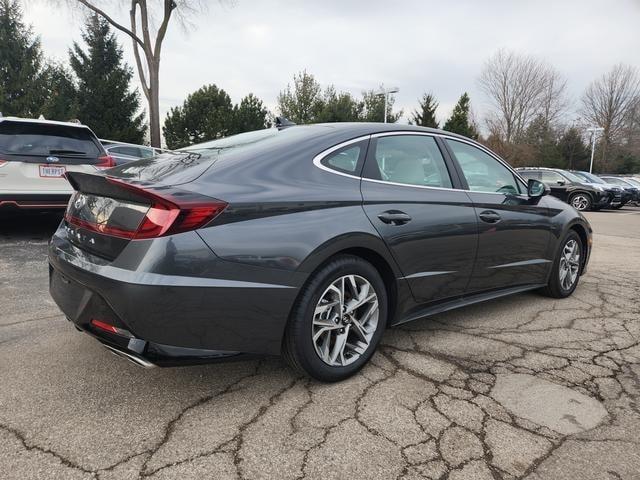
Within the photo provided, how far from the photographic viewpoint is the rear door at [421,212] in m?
2.76

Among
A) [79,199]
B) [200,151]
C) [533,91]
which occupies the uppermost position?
[533,91]

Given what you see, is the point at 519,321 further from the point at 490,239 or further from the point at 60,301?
the point at 60,301

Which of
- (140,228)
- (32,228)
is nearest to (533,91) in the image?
(32,228)

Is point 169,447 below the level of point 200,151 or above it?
below

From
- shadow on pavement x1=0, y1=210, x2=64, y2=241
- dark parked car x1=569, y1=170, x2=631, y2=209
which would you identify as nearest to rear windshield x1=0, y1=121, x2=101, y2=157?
shadow on pavement x1=0, y1=210, x2=64, y2=241

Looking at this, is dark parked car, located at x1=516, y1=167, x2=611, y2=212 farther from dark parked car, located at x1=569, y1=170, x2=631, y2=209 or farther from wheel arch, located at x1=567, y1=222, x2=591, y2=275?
wheel arch, located at x1=567, y1=222, x2=591, y2=275

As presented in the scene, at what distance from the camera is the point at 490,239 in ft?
11.2

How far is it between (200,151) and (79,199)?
2.34 feet

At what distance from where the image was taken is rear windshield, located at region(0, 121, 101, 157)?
5531mm

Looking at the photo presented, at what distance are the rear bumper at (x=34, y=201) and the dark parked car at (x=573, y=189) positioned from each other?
16.0m

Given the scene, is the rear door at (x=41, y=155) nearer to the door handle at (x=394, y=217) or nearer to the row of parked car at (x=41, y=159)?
the row of parked car at (x=41, y=159)

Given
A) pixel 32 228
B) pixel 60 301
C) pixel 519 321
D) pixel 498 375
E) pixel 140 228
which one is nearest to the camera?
pixel 140 228

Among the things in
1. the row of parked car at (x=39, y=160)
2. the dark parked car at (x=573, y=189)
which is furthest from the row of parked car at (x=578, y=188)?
the row of parked car at (x=39, y=160)

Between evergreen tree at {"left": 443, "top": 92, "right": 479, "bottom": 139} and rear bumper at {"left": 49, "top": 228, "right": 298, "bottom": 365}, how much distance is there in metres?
39.7
